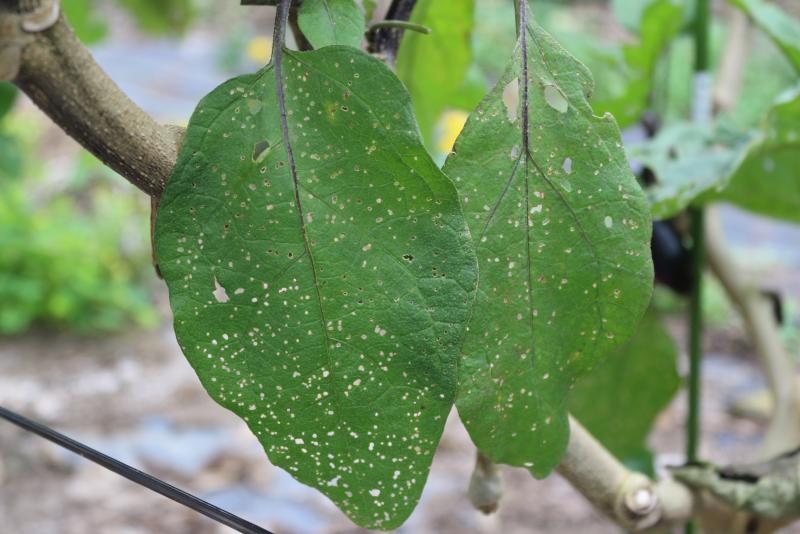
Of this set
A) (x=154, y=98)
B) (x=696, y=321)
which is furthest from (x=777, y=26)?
(x=154, y=98)

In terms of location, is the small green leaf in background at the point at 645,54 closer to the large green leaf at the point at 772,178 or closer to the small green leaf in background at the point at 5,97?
the large green leaf at the point at 772,178

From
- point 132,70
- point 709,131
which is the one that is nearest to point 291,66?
point 709,131

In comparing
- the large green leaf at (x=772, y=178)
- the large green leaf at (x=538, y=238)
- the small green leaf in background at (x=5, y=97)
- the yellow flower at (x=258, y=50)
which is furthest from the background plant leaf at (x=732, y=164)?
the yellow flower at (x=258, y=50)

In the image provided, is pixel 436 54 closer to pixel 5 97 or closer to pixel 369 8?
pixel 369 8

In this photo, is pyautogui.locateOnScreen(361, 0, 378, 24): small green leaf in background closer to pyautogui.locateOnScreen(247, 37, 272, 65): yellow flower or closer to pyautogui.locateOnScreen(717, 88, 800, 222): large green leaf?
pyautogui.locateOnScreen(717, 88, 800, 222): large green leaf

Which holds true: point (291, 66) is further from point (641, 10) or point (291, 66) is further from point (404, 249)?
point (641, 10)

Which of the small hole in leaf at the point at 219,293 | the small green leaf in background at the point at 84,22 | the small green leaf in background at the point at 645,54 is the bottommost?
the small hole in leaf at the point at 219,293

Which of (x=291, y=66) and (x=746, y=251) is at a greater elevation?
(x=746, y=251)
